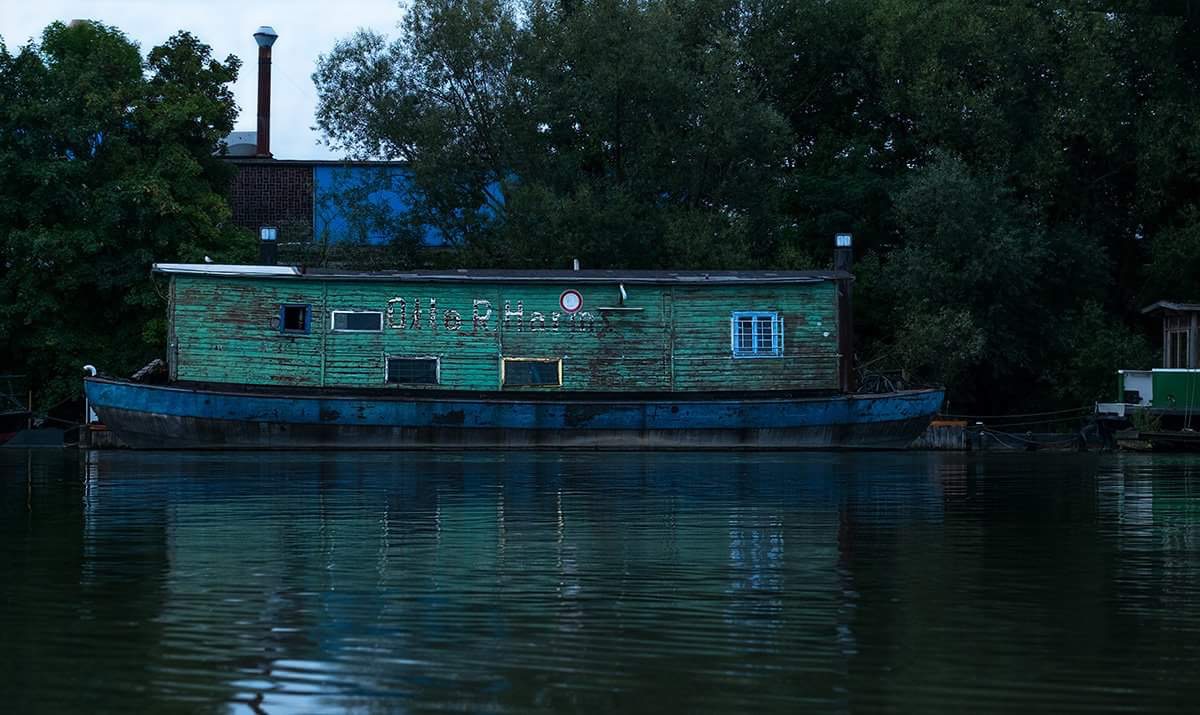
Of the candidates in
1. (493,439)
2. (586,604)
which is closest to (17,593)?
(586,604)

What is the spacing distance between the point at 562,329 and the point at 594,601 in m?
25.4

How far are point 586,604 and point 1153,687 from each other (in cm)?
409

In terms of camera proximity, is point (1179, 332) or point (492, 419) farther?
point (1179, 332)

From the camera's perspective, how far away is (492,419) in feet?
116

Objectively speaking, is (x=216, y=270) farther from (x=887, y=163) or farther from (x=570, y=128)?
(x=887, y=163)

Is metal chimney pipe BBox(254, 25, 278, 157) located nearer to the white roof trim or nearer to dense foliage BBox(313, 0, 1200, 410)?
dense foliage BBox(313, 0, 1200, 410)

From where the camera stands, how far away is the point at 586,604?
1073cm

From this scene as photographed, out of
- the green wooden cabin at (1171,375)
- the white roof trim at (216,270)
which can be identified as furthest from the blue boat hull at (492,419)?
the green wooden cabin at (1171,375)

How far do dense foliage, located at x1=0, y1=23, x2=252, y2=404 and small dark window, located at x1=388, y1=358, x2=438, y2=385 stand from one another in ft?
27.1

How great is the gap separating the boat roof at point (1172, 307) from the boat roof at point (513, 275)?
402 inches

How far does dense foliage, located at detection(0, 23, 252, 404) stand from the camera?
4022 centimetres

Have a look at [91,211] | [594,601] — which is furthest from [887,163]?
[594,601]

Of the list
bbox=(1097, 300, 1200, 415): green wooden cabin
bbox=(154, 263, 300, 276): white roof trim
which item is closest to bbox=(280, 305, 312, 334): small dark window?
bbox=(154, 263, 300, 276): white roof trim

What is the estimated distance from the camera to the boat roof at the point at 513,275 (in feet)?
114
